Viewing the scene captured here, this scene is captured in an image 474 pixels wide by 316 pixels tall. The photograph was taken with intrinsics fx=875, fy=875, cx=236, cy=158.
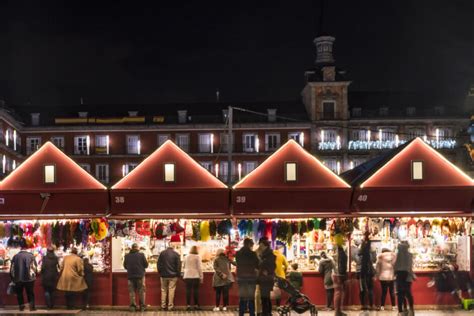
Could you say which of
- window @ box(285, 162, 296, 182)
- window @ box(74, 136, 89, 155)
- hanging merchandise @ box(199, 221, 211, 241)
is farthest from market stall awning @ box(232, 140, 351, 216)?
window @ box(74, 136, 89, 155)

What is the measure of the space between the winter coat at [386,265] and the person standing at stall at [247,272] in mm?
4520

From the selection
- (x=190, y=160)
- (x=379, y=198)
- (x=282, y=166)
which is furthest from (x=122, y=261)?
(x=379, y=198)

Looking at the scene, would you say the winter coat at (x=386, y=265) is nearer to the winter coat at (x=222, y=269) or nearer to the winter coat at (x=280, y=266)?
the winter coat at (x=280, y=266)

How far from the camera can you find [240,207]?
23.1m

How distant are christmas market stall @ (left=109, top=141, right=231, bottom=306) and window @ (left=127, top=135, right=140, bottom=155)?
59294 mm

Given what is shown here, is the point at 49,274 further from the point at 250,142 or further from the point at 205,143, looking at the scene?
the point at 250,142

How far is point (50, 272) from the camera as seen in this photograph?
72.5ft

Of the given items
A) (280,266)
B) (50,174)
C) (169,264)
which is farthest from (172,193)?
(280,266)

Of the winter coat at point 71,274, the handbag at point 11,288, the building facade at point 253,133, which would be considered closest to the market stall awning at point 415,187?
the winter coat at point 71,274

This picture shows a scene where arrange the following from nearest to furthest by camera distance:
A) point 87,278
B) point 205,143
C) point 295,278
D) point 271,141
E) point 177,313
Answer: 1. point 295,278
2. point 177,313
3. point 87,278
4. point 271,141
5. point 205,143

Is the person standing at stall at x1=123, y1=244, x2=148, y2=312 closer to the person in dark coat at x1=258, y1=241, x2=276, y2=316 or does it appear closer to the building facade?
the person in dark coat at x1=258, y1=241, x2=276, y2=316

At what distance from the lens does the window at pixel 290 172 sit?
925 inches

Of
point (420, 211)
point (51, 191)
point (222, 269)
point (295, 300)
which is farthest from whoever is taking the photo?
point (51, 191)

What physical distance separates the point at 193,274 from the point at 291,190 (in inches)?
137
